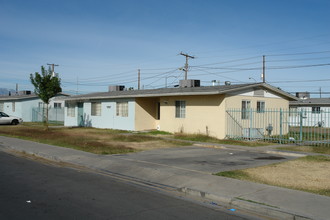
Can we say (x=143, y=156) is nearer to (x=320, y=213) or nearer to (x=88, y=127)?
(x=320, y=213)

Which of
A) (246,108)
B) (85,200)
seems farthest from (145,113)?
(85,200)

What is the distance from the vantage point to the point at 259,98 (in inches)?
894

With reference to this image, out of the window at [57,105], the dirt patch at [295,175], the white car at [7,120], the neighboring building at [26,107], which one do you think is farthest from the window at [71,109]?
the dirt patch at [295,175]

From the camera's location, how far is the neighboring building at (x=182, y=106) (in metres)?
20.9

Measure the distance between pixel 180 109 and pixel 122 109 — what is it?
6.15 meters

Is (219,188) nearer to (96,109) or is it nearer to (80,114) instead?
(96,109)

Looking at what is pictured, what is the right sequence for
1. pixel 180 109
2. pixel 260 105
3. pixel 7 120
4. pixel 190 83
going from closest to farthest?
pixel 260 105
pixel 180 109
pixel 190 83
pixel 7 120

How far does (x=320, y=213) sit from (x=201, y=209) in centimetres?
222

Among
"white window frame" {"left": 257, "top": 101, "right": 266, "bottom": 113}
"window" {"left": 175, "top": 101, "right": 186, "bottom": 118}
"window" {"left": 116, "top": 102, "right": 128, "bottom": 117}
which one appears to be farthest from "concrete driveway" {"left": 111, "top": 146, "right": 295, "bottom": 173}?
"window" {"left": 116, "top": 102, "right": 128, "bottom": 117}

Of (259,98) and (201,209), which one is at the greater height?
(259,98)

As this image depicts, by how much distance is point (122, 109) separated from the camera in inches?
1101

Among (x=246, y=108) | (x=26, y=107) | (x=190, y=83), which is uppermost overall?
(x=190, y=83)

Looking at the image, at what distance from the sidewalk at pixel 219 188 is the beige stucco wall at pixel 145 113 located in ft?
42.7

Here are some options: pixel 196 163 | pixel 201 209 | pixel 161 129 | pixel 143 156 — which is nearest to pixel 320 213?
pixel 201 209
